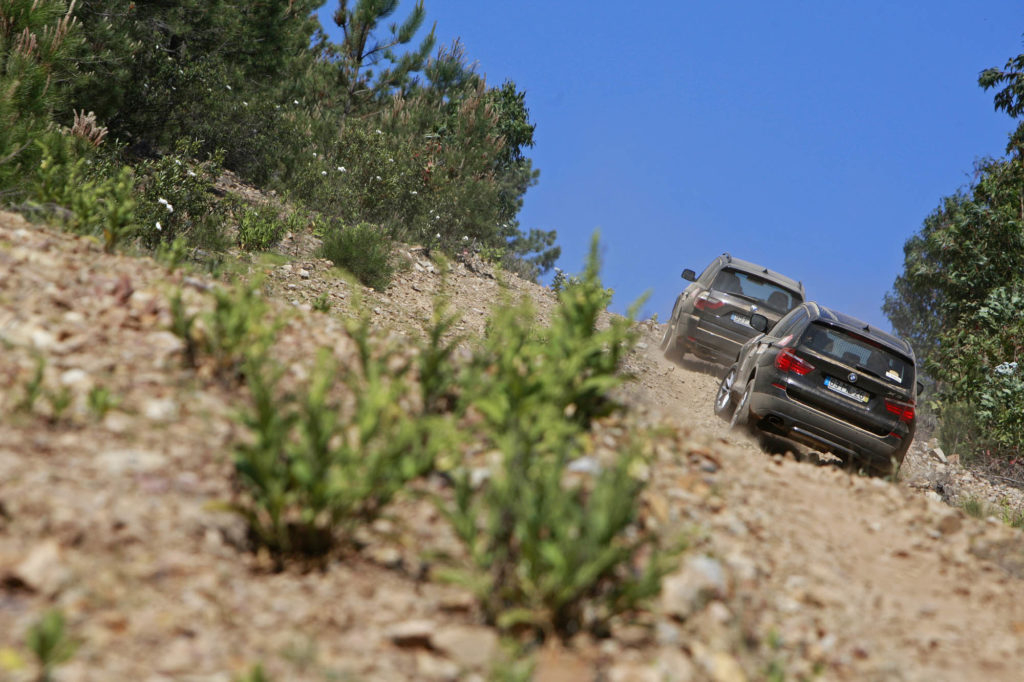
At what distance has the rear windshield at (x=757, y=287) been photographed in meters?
14.9

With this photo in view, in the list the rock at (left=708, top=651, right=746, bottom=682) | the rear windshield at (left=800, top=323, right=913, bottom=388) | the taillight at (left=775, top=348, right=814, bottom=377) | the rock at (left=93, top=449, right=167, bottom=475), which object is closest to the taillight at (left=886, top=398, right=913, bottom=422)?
the rear windshield at (left=800, top=323, right=913, bottom=388)

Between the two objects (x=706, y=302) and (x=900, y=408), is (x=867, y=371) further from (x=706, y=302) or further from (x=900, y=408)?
(x=706, y=302)

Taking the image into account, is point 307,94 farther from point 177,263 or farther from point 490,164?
point 177,263

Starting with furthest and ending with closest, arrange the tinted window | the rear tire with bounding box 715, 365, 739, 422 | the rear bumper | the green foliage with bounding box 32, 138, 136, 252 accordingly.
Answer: the rear tire with bounding box 715, 365, 739, 422 → the tinted window → the rear bumper → the green foliage with bounding box 32, 138, 136, 252

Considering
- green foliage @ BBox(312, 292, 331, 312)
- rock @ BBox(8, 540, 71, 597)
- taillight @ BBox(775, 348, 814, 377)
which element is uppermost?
taillight @ BBox(775, 348, 814, 377)

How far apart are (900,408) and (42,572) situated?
851 centimetres

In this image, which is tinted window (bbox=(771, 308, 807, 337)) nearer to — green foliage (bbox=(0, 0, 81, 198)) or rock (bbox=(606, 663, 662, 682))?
rock (bbox=(606, 663, 662, 682))

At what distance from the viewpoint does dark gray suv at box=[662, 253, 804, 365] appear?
48.2 ft

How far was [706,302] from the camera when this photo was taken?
14805mm

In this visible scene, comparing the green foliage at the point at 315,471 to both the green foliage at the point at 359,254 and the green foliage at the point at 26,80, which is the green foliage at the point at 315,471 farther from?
the green foliage at the point at 359,254

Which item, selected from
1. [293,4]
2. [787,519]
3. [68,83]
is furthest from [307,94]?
[787,519]

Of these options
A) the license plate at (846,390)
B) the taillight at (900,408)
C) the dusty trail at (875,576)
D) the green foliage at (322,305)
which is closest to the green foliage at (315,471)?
the dusty trail at (875,576)

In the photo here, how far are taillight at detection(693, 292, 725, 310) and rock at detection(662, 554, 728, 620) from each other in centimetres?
1111

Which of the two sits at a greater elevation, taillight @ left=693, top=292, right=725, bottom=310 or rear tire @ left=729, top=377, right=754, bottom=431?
taillight @ left=693, top=292, right=725, bottom=310
